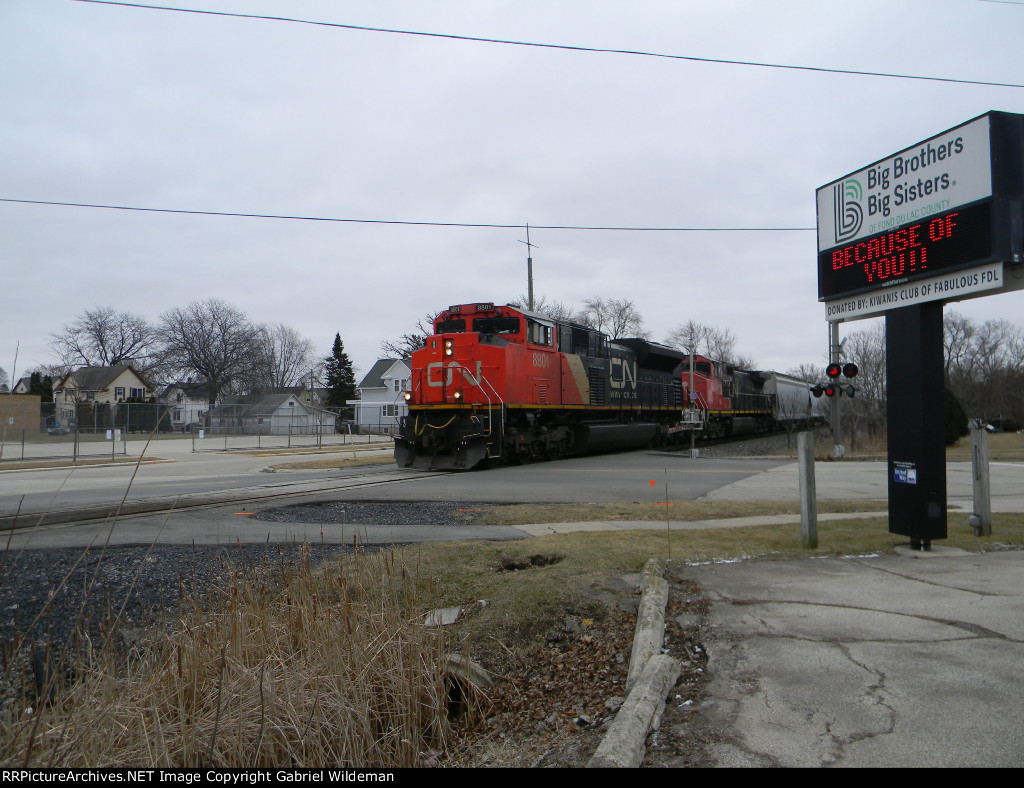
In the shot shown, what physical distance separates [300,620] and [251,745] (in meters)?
1.21

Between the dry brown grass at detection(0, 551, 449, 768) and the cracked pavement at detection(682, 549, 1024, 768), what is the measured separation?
5.62ft

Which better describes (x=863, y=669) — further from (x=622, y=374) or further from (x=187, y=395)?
(x=187, y=395)

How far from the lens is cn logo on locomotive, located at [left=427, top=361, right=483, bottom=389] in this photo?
17.7 meters

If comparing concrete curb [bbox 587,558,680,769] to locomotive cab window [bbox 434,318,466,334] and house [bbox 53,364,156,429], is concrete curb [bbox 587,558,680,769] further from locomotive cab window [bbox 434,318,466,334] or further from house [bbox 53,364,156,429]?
house [bbox 53,364,156,429]

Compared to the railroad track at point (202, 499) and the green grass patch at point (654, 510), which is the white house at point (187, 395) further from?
the green grass patch at point (654, 510)

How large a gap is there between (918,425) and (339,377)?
81.7 meters

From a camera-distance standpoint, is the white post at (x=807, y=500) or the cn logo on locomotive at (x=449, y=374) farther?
the cn logo on locomotive at (x=449, y=374)

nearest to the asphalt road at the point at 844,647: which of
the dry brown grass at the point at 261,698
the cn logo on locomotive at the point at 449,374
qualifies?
the dry brown grass at the point at 261,698

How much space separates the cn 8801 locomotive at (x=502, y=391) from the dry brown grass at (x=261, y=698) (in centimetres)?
1279

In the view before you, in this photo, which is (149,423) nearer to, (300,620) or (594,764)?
(300,620)

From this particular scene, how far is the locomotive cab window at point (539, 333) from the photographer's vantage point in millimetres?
19172

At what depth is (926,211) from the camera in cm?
792

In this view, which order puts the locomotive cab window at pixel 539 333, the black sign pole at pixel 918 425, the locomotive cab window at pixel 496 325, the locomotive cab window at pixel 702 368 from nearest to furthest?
the black sign pole at pixel 918 425 → the locomotive cab window at pixel 496 325 → the locomotive cab window at pixel 539 333 → the locomotive cab window at pixel 702 368

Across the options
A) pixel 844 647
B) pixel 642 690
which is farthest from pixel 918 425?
pixel 642 690
